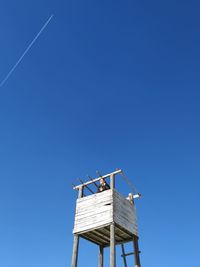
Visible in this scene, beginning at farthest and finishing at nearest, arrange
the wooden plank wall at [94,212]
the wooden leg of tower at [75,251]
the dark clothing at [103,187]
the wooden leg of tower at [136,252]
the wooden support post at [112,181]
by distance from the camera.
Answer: the dark clothing at [103,187] < the wooden support post at [112,181] < the wooden leg of tower at [136,252] < the wooden plank wall at [94,212] < the wooden leg of tower at [75,251]

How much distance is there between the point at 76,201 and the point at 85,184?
3.05 ft

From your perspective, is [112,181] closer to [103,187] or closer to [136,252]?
[103,187]

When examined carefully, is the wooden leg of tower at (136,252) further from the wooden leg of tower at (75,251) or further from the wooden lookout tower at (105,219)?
the wooden leg of tower at (75,251)

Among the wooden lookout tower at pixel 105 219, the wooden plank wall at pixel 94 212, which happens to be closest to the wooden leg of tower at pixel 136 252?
the wooden lookout tower at pixel 105 219

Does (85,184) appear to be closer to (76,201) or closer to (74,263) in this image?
(76,201)

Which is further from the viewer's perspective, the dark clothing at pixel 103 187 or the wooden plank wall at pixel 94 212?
the dark clothing at pixel 103 187

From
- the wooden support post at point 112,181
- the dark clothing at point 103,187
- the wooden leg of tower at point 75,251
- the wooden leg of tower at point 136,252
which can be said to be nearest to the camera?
the wooden leg of tower at point 75,251

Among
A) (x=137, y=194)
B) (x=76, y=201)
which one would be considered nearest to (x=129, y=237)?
(x=137, y=194)

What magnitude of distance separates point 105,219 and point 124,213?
1.26 meters

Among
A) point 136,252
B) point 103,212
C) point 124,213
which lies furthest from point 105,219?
point 136,252

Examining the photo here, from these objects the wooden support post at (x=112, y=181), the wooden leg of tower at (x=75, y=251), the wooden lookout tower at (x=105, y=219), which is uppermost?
the wooden support post at (x=112, y=181)

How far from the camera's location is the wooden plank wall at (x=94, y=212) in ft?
→ 41.2

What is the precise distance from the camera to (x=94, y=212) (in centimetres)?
1301

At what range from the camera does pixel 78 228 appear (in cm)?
1303
